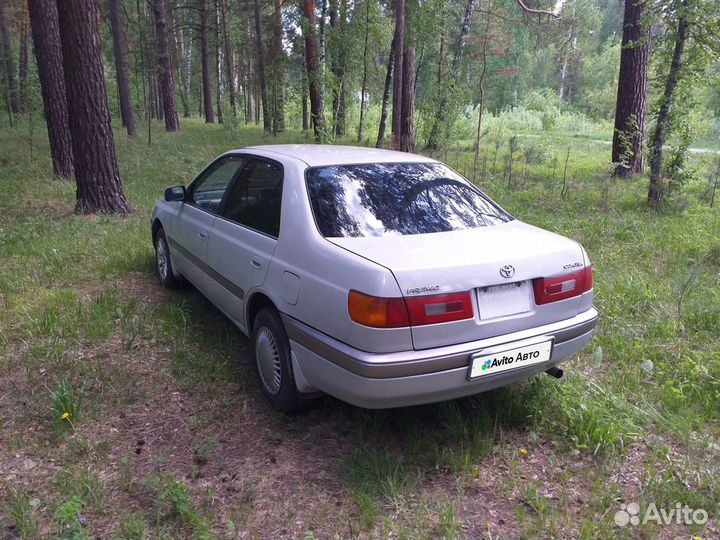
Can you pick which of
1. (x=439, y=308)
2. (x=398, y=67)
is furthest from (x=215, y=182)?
(x=398, y=67)

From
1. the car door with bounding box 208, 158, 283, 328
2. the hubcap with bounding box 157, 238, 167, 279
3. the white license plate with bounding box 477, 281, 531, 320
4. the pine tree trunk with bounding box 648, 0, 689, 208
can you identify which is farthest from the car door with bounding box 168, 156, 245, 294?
the pine tree trunk with bounding box 648, 0, 689, 208

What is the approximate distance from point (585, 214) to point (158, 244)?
6.44m

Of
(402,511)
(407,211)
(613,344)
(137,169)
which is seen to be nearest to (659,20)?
(613,344)

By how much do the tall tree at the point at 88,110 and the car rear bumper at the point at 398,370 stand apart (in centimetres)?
644

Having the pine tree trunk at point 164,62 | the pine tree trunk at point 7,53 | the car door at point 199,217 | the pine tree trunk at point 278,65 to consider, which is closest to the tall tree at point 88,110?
the car door at point 199,217

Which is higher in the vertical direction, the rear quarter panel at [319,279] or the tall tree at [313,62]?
the tall tree at [313,62]

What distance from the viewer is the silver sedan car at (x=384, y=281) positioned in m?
2.50

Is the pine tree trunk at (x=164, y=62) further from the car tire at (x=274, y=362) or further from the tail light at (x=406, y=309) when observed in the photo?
the tail light at (x=406, y=309)

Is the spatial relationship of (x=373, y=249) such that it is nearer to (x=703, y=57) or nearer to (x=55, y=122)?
(x=703, y=57)

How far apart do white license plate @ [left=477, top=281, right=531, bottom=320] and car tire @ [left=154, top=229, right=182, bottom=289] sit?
350cm

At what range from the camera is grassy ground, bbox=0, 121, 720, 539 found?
96.9 inches

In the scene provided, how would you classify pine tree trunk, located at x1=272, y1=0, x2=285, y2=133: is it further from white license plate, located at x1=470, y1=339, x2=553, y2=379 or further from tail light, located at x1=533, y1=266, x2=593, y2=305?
white license plate, located at x1=470, y1=339, x2=553, y2=379

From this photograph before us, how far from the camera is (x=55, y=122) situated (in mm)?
10445

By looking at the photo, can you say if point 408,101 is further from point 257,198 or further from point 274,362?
point 274,362
